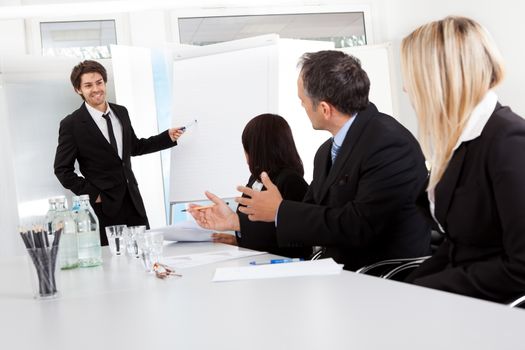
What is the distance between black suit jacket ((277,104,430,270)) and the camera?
85.0 inches

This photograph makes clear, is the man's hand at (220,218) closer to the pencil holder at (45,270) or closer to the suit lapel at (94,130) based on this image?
the pencil holder at (45,270)

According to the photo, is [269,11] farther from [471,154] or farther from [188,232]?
[471,154]

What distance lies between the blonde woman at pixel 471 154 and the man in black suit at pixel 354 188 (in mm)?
445

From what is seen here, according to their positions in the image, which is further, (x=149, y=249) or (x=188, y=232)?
(x=188, y=232)

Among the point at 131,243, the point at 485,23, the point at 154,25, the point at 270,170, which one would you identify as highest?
the point at 154,25

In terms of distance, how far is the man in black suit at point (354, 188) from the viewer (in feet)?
7.10

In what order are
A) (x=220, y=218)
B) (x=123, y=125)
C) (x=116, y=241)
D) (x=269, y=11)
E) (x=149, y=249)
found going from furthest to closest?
(x=269, y=11)
(x=123, y=125)
(x=116, y=241)
(x=220, y=218)
(x=149, y=249)

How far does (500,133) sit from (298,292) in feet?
2.04

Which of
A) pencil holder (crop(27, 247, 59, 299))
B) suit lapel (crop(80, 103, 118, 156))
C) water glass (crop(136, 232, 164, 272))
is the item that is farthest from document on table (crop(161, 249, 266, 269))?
suit lapel (crop(80, 103, 118, 156))

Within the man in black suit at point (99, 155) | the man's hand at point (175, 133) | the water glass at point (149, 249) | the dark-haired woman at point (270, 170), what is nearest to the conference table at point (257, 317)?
the water glass at point (149, 249)

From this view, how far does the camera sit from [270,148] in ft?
8.97

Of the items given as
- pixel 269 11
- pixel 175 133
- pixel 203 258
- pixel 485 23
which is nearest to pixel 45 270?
pixel 203 258

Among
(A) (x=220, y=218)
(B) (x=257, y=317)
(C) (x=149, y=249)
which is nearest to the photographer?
(B) (x=257, y=317)

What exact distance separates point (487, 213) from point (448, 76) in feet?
1.16
